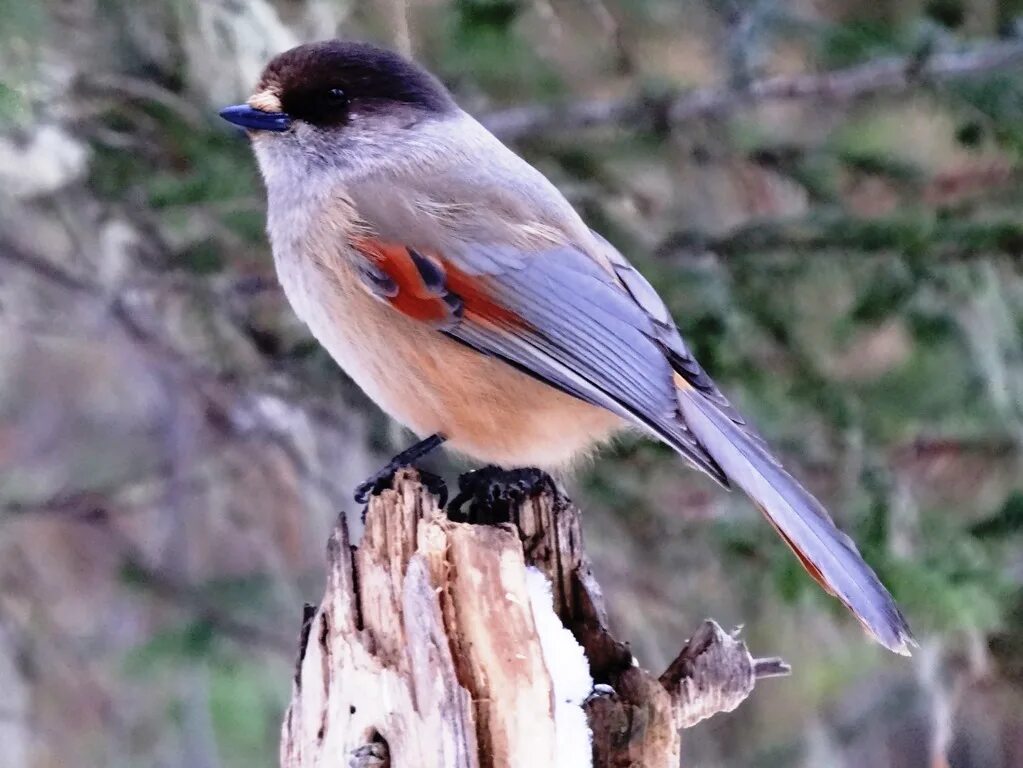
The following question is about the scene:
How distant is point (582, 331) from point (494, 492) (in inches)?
15.4

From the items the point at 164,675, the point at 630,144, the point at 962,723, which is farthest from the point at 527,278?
the point at 962,723

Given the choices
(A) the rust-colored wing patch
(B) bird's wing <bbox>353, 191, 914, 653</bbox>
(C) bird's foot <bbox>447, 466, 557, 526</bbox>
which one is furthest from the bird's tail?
(A) the rust-colored wing patch

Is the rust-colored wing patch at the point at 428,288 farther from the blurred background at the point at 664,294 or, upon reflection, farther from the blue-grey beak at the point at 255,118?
the blurred background at the point at 664,294

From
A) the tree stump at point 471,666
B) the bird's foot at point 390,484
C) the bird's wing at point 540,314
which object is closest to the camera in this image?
the tree stump at point 471,666

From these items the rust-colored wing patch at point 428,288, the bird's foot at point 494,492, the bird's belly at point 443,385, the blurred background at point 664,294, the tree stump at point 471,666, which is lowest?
the tree stump at point 471,666

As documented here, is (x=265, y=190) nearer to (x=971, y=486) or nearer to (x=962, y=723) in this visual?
(x=971, y=486)

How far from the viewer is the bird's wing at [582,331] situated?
220cm

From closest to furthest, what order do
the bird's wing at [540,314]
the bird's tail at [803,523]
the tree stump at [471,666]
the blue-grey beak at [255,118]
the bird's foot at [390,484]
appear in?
the tree stump at [471,666]
the bird's tail at [803,523]
the bird's foot at [390,484]
the bird's wing at [540,314]
the blue-grey beak at [255,118]

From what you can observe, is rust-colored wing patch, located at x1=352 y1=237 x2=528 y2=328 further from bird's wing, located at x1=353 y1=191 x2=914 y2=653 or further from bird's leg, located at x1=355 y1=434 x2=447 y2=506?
bird's leg, located at x1=355 y1=434 x2=447 y2=506

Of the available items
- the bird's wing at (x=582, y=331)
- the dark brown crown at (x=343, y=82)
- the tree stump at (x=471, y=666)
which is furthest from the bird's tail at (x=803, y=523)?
the dark brown crown at (x=343, y=82)

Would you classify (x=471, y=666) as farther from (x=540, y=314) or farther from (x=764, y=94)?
(x=764, y=94)

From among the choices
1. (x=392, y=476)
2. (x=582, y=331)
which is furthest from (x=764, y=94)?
(x=392, y=476)

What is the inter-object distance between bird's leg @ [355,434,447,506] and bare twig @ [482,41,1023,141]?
1.24m

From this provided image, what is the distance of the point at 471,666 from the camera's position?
1.79 meters
